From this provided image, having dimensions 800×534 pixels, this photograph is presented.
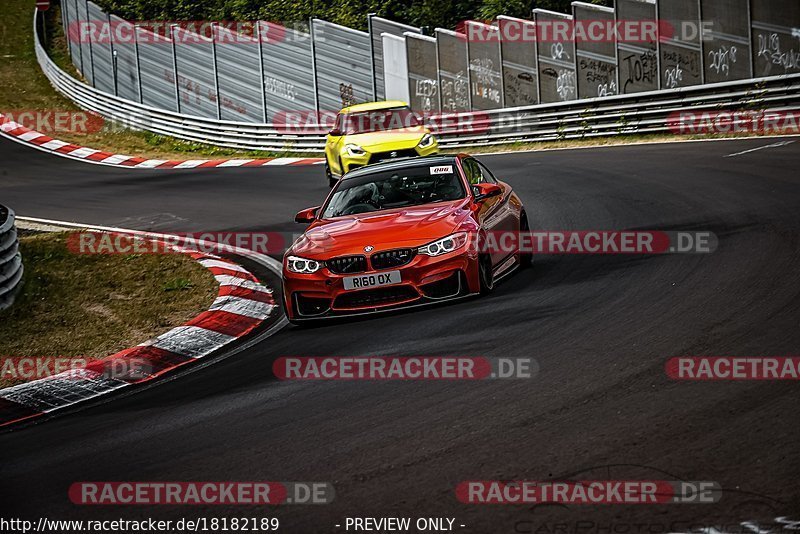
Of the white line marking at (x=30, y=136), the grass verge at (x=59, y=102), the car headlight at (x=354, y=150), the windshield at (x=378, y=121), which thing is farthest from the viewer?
the white line marking at (x=30, y=136)

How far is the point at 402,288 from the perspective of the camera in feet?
31.7

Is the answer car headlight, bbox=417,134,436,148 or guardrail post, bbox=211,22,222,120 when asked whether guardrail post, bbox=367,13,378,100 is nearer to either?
guardrail post, bbox=211,22,222,120

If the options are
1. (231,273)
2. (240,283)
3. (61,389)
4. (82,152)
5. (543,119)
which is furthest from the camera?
(82,152)

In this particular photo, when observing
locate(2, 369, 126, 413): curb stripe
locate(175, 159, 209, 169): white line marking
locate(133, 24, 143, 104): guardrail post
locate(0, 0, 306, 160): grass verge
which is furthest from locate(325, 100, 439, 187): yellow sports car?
locate(133, 24, 143, 104): guardrail post

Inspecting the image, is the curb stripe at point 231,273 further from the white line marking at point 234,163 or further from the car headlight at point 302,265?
the white line marking at point 234,163

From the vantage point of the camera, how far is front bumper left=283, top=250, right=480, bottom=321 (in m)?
9.62

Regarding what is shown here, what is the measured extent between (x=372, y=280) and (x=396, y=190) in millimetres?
1689

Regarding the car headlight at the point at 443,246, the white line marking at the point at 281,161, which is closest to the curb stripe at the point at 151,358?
the car headlight at the point at 443,246

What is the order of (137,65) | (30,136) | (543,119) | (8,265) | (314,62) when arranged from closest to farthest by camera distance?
(8,265) < (543,119) < (314,62) < (30,136) < (137,65)

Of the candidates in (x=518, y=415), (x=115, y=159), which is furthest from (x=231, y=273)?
(x=115, y=159)

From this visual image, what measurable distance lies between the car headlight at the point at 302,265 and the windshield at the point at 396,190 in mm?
1080

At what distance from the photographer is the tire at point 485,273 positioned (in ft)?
32.3

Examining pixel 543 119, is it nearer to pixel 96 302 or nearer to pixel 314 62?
pixel 314 62

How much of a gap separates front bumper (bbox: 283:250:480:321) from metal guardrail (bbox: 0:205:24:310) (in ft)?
12.0
